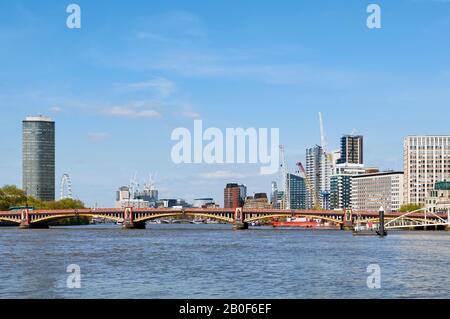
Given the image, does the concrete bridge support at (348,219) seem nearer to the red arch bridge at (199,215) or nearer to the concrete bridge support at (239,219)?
the red arch bridge at (199,215)

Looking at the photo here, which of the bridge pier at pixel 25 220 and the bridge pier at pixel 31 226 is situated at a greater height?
the bridge pier at pixel 25 220

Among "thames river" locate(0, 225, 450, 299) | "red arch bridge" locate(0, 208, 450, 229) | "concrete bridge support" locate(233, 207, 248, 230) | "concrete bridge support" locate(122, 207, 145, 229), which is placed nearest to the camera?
"thames river" locate(0, 225, 450, 299)

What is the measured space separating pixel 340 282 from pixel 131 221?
120147mm

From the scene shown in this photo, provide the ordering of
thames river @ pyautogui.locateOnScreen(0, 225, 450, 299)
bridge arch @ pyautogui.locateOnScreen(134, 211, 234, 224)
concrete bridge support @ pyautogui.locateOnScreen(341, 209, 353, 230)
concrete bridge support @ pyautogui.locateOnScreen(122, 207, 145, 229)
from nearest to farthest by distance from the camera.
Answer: thames river @ pyautogui.locateOnScreen(0, 225, 450, 299) < bridge arch @ pyautogui.locateOnScreen(134, 211, 234, 224) < concrete bridge support @ pyautogui.locateOnScreen(122, 207, 145, 229) < concrete bridge support @ pyautogui.locateOnScreen(341, 209, 353, 230)

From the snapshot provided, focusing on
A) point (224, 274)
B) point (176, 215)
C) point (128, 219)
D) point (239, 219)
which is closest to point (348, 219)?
point (239, 219)

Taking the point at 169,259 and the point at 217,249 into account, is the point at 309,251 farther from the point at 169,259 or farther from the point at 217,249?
the point at 169,259

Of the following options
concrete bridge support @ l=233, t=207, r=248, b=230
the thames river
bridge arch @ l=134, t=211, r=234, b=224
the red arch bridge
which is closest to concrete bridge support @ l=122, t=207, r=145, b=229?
the red arch bridge

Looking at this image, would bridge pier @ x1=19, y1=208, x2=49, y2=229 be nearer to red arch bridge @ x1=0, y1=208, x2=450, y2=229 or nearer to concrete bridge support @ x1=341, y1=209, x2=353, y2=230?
red arch bridge @ x1=0, y1=208, x2=450, y2=229

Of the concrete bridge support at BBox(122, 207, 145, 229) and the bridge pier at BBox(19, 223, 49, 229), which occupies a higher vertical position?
the concrete bridge support at BBox(122, 207, 145, 229)

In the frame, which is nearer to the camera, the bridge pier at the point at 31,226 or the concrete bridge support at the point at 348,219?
the bridge pier at the point at 31,226

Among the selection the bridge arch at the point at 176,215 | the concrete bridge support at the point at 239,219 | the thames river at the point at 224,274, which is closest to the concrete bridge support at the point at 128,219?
the bridge arch at the point at 176,215
